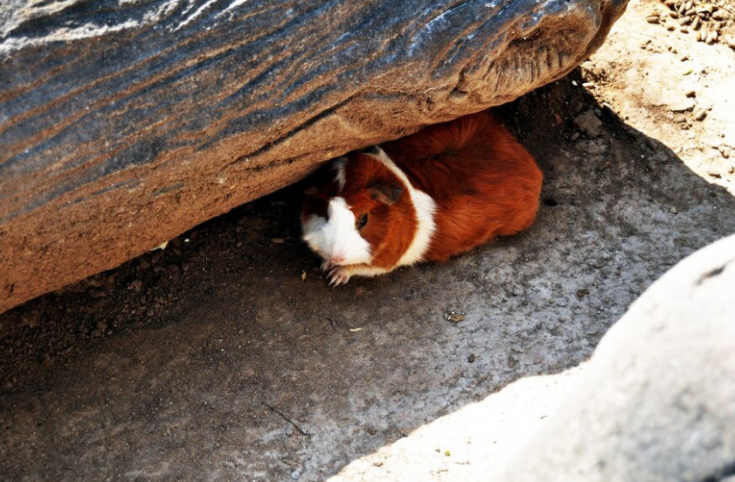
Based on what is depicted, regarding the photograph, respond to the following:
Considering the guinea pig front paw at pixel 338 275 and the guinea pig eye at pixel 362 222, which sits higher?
the guinea pig eye at pixel 362 222

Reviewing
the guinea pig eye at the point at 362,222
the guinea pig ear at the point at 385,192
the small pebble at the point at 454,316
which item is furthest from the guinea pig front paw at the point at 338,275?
the small pebble at the point at 454,316

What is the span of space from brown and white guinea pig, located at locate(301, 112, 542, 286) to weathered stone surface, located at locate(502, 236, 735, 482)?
6.09 feet

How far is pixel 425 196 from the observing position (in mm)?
3770

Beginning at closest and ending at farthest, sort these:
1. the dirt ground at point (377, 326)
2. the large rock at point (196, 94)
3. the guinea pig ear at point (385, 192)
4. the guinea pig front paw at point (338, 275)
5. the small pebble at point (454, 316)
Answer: the large rock at point (196, 94)
the dirt ground at point (377, 326)
the small pebble at point (454, 316)
the guinea pig ear at point (385, 192)
the guinea pig front paw at point (338, 275)

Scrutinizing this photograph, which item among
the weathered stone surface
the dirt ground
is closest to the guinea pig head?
the dirt ground

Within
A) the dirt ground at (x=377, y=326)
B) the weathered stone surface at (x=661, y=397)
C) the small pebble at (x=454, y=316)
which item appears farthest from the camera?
the small pebble at (x=454, y=316)

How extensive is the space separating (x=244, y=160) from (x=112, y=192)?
527mm

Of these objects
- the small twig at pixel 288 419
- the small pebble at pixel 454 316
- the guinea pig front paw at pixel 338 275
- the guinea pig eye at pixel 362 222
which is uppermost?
the guinea pig eye at pixel 362 222

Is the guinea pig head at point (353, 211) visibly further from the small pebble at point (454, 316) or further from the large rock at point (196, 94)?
the small pebble at point (454, 316)

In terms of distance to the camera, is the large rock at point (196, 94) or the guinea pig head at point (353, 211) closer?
the large rock at point (196, 94)

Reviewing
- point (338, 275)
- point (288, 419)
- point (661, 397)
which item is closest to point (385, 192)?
point (338, 275)

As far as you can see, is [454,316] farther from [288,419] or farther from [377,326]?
[288,419]

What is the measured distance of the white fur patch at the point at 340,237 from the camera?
11.4 ft

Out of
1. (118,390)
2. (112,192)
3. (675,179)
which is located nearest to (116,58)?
(112,192)
